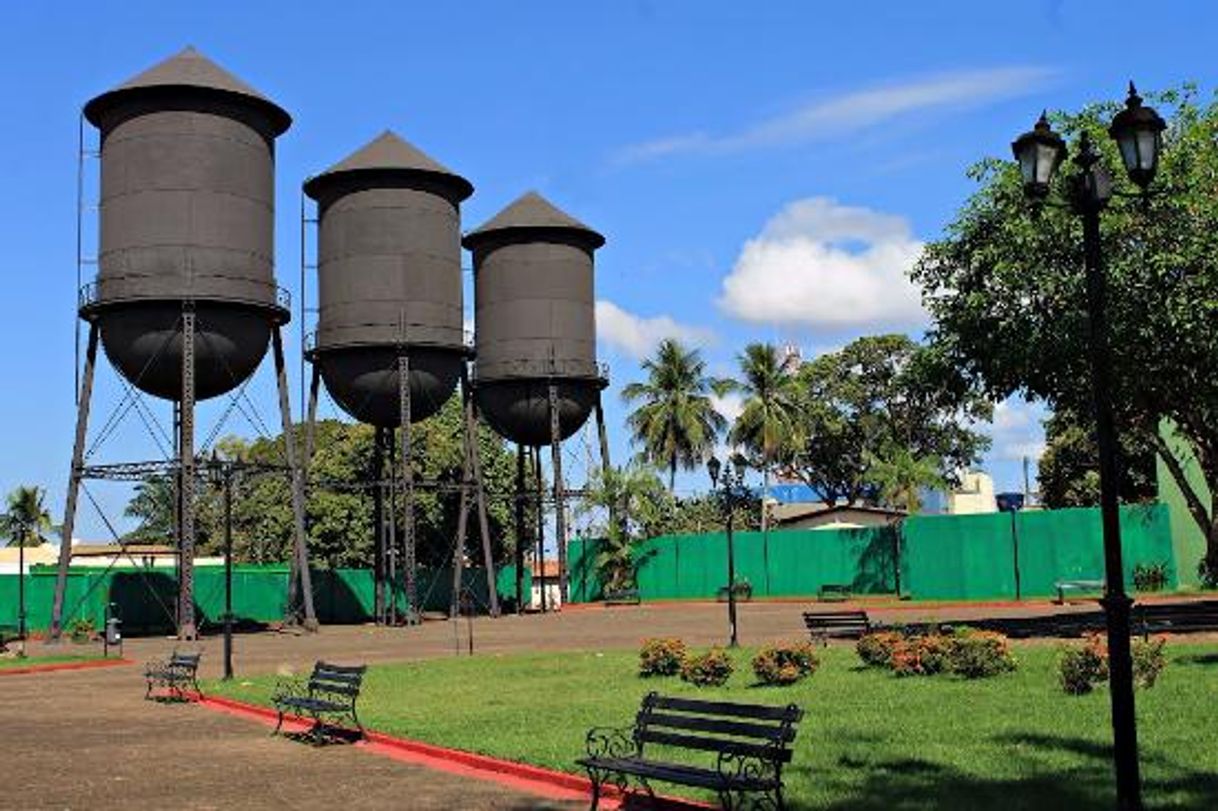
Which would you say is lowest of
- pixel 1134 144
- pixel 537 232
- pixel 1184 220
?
pixel 1134 144

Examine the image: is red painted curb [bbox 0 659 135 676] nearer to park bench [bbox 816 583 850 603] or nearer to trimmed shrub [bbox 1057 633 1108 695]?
trimmed shrub [bbox 1057 633 1108 695]

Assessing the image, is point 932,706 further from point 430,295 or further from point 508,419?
point 508,419

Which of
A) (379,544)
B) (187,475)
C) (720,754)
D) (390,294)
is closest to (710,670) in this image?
(720,754)

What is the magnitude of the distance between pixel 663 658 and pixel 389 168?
34492mm

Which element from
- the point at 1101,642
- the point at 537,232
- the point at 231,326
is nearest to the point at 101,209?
the point at 231,326

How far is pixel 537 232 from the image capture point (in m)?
59.5

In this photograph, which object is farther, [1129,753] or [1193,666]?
[1193,666]

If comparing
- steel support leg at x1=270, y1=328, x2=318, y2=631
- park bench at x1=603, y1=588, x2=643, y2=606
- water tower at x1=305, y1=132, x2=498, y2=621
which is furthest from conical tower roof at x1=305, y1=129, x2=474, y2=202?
park bench at x1=603, y1=588, x2=643, y2=606

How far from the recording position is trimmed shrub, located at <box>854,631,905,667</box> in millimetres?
20297

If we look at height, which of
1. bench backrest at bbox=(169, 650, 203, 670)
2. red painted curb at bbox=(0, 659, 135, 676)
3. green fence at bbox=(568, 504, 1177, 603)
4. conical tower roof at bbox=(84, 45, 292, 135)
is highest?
conical tower roof at bbox=(84, 45, 292, 135)

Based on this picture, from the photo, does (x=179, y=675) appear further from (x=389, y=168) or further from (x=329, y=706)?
(x=389, y=168)

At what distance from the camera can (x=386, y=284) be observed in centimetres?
5138

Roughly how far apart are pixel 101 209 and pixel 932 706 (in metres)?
36.8

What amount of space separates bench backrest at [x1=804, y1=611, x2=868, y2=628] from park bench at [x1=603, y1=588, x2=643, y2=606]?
33834 mm
